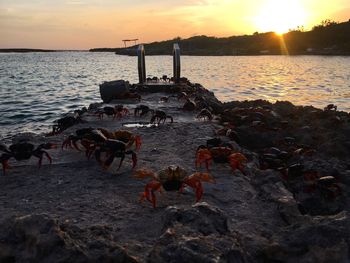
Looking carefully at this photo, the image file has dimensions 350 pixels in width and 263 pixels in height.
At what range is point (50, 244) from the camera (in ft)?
13.1

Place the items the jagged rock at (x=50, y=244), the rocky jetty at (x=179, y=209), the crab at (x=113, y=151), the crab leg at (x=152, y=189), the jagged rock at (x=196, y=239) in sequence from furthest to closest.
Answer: the crab at (x=113, y=151)
the crab leg at (x=152, y=189)
the rocky jetty at (x=179, y=209)
the jagged rock at (x=50, y=244)
the jagged rock at (x=196, y=239)

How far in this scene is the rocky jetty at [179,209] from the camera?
4062 mm

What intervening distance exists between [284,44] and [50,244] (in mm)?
163894

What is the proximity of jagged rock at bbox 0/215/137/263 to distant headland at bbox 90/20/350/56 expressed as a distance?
122238 mm

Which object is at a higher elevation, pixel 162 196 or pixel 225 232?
pixel 225 232

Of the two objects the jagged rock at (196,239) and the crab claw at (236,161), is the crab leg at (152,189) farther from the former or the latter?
the crab claw at (236,161)

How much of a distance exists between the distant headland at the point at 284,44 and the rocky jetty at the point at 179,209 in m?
118

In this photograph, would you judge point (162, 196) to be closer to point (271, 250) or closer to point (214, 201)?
point (214, 201)

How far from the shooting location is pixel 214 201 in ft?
20.2

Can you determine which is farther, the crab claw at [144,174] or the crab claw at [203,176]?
the crab claw at [144,174]

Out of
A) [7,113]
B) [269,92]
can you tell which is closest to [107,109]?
[7,113]

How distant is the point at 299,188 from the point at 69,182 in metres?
4.44

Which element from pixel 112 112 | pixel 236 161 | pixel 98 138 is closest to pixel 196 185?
pixel 236 161

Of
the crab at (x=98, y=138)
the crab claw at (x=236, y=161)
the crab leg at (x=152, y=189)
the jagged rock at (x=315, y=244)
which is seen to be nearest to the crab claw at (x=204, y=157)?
the crab claw at (x=236, y=161)
